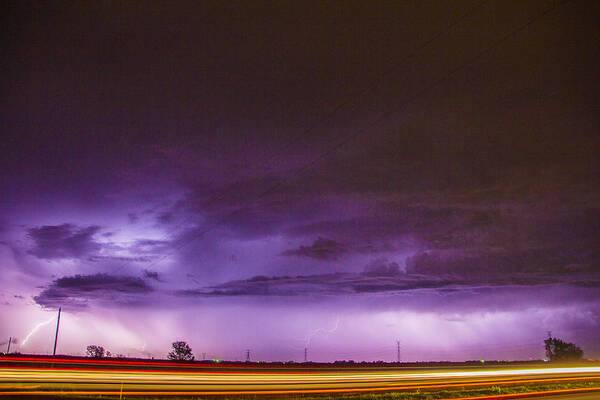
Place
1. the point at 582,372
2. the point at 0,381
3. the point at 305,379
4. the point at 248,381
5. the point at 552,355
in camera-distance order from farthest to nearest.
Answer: the point at 552,355 → the point at 582,372 → the point at 305,379 → the point at 248,381 → the point at 0,381

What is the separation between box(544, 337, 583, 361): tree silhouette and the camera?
110 meters

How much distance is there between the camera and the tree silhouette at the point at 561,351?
10969 cm

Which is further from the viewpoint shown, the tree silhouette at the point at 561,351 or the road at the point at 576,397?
the tree silhouette at the point at 561,351

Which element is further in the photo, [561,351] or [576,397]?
[561,351]

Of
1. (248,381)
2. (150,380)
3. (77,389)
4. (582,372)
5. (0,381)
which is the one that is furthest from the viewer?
(582,372)

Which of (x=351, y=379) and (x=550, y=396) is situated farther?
(x=351, y=379)

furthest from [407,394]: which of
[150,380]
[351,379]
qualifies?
[150,380]

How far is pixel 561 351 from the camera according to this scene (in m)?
112

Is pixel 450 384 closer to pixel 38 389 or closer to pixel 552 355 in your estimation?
pixel 38 389

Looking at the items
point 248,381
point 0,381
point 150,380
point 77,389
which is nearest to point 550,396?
point 248,381

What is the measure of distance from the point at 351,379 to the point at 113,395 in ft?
62.5

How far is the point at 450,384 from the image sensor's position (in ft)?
109

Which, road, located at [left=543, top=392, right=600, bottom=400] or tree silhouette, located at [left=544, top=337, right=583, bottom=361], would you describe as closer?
road, located at [left=543, top=392, right=600, bottom=400]

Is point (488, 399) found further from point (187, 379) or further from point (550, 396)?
point (187, 379)
